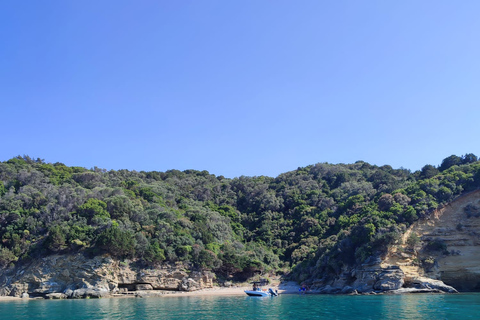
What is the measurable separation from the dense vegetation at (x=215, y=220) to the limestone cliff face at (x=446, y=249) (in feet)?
4.98

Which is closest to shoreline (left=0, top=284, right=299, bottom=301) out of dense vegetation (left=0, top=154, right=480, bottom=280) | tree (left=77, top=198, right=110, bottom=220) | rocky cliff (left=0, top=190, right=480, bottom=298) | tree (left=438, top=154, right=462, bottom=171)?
rocky cliff (left=0, top=190, right=480, bottom=298)

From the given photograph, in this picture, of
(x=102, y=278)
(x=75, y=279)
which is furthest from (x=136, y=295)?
(x=75, y=279)

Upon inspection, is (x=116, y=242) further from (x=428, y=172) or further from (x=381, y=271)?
(x=428, y=172)

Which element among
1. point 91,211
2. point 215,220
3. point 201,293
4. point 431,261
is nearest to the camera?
point 431,261

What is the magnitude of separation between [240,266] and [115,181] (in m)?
31.6

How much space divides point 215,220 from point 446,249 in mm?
34564

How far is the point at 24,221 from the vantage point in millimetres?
45125

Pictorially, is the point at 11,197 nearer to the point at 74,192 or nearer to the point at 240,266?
the point at 74,192

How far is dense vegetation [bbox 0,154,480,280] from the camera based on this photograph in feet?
143

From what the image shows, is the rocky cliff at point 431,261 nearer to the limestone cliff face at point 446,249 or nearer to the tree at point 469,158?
the limestone cliff face at point 446,249

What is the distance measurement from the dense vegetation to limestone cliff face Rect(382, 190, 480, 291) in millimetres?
1517

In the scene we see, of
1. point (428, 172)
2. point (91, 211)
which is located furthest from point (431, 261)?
point (91, 211)

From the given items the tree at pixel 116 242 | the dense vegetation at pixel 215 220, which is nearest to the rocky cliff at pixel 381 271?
the tree at pixel 116 242

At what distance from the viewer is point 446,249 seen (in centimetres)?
4219
